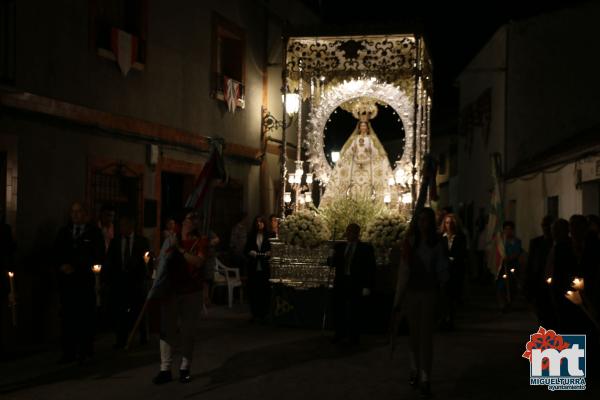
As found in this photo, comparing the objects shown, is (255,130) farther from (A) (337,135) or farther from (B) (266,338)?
(B) (266,338)

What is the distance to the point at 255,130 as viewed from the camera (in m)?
21.4

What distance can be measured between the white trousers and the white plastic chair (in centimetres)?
760

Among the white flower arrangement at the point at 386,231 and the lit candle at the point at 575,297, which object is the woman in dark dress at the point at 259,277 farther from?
the lit candle at the point at 575,297

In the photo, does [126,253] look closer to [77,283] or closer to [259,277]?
[77,283]

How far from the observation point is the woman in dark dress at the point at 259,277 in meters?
14.7

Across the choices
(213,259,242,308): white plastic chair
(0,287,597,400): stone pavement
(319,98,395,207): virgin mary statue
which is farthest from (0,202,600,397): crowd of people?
(319,98,395,207): virgin mary statue

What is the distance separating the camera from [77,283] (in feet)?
35.7

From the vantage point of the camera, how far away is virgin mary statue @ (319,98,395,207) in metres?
16.8

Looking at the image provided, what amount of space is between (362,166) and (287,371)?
7636 millimetres

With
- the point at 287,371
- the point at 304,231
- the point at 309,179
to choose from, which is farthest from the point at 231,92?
the point at 287,371

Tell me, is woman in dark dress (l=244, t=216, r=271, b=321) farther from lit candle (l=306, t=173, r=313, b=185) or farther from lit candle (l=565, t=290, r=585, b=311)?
lit candle (l=565, t=290, r=585, b=311)

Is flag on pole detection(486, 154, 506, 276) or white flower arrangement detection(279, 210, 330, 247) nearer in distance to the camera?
white flower arrangement detection(279, 210, 330, 247)

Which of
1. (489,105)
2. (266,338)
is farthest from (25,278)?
(489,105)

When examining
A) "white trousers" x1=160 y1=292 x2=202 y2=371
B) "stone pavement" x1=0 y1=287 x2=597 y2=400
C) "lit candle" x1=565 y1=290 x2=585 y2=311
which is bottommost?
"stone pavement" x1=0 y1=287 x2=597 y2=400
